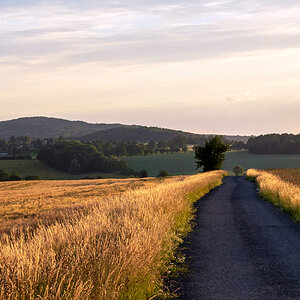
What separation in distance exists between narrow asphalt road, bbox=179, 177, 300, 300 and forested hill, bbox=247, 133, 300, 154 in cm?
14268

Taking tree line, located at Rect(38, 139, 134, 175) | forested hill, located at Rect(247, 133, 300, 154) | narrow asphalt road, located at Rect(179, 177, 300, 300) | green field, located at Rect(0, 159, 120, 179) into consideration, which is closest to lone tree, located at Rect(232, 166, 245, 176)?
tree line, located at Rect(38, 139, 134, 175)

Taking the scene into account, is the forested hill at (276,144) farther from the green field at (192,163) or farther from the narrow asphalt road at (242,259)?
the narrow asphalt road at (242,259)

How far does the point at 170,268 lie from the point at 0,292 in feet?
16.7

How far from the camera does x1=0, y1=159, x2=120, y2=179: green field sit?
116 m

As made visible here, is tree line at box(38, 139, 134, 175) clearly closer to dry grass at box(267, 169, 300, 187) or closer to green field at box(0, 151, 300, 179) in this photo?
green field at box(0, 151, 300, 179)

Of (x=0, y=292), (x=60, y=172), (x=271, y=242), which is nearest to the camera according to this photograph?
(x=0, y=292)

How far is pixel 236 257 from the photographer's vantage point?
10195 millimetres

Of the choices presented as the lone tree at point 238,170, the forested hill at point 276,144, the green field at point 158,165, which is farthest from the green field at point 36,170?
the forested hill at point 276,144

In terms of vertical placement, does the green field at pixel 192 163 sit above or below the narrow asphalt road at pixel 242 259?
below

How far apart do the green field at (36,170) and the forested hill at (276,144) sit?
66.4 meters

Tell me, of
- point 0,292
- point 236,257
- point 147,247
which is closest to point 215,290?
point 147,247

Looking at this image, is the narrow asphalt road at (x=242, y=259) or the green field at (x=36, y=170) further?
the green field at (x=36, y=170)

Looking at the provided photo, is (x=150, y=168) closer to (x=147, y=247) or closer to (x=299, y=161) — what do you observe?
(x=299, y=161)

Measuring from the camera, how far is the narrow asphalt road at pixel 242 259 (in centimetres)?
758
